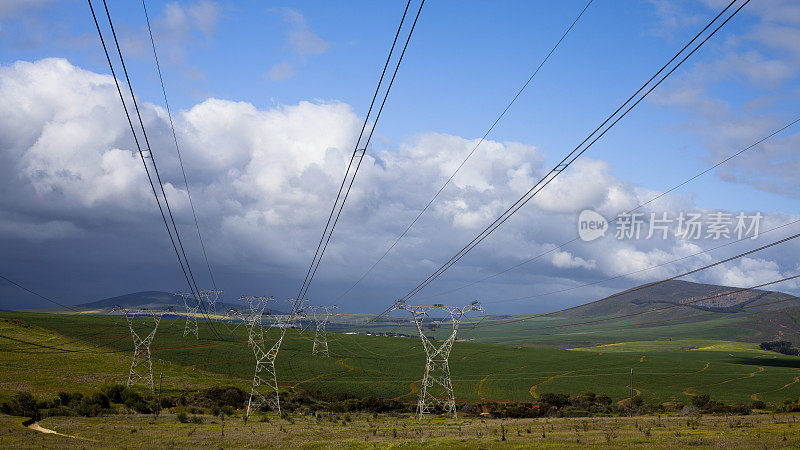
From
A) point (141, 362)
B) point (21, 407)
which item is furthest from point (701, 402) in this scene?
point (141, 362)

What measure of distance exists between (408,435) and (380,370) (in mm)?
95095

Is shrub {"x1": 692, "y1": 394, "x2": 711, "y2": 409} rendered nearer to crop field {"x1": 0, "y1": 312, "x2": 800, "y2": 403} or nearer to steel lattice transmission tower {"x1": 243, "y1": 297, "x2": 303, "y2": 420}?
crop field {"x1": 0, "y1": 312, "x2": 800, "y2": 403}

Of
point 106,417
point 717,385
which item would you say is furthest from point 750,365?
point 106,417

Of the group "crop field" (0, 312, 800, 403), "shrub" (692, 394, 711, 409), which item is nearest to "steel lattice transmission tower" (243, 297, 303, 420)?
"crop field" (0, 312, 800, 403)

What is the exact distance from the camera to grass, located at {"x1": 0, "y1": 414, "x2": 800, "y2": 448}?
3981cm

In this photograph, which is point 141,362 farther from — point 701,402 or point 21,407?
point 701,402

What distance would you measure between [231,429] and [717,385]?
400 ft

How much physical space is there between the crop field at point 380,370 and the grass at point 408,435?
156ft

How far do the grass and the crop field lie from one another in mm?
47677

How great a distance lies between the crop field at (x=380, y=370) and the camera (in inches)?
4323

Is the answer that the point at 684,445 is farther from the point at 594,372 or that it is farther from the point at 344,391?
the point at 594,372

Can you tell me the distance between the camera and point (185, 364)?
135875 millimetres

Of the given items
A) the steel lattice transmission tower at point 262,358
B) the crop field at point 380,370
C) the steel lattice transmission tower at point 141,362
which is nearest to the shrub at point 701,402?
the crop field at point 380,370

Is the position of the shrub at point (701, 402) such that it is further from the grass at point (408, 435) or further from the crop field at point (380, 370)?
the grass at point (408, 435)
